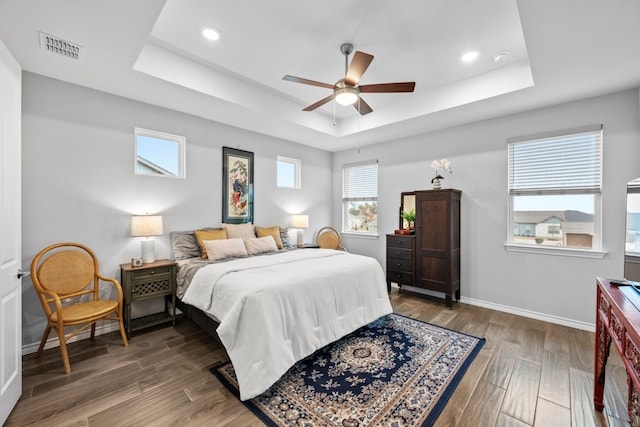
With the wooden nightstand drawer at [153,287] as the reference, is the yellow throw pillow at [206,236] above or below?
above

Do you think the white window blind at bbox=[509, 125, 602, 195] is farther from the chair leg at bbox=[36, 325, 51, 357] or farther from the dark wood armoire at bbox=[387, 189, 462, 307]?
the chair leg at bbox=[36, 325, 51, 357]

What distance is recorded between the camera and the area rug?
6.08ft

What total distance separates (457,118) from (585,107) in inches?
52.9

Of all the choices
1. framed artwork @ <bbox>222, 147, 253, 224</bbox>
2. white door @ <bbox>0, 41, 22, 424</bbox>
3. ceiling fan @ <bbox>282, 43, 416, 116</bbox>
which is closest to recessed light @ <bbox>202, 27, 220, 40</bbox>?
ceiling fan @ <bbox>282, 43, 416, 116</bbox>

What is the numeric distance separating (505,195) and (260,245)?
346cm

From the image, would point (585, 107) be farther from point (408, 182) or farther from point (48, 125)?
point (48, 125)

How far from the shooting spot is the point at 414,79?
3439 millimetres

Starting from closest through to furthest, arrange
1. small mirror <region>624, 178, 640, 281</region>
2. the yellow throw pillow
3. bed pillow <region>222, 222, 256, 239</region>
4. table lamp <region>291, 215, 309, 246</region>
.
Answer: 1. small mirror <region>624, 178, 640, 281</region>
2. the yellow throw pillow
3. bed pillow <region>222, 222, 256, 239</region>
4. table lamp <region>291, 215, 309, 246</region>

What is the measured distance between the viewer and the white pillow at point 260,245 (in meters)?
3.87

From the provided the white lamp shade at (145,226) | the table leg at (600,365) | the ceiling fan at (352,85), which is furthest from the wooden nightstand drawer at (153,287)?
the table leg at (600,365)

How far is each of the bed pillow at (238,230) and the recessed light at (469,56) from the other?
3.48m

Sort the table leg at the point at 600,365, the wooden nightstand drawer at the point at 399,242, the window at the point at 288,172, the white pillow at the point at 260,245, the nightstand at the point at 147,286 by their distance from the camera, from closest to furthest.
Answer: the table leg at the point at 600,365
the nightstand at the point at 147,286
the white pillow at the point at 260,245
the wooden nightstand drawer at the point at 399,242
the window at the point at 288,172

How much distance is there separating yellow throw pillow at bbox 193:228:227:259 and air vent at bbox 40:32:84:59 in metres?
2.15

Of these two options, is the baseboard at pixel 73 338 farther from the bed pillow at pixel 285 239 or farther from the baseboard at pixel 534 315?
the baseboard at pixel 534 315
